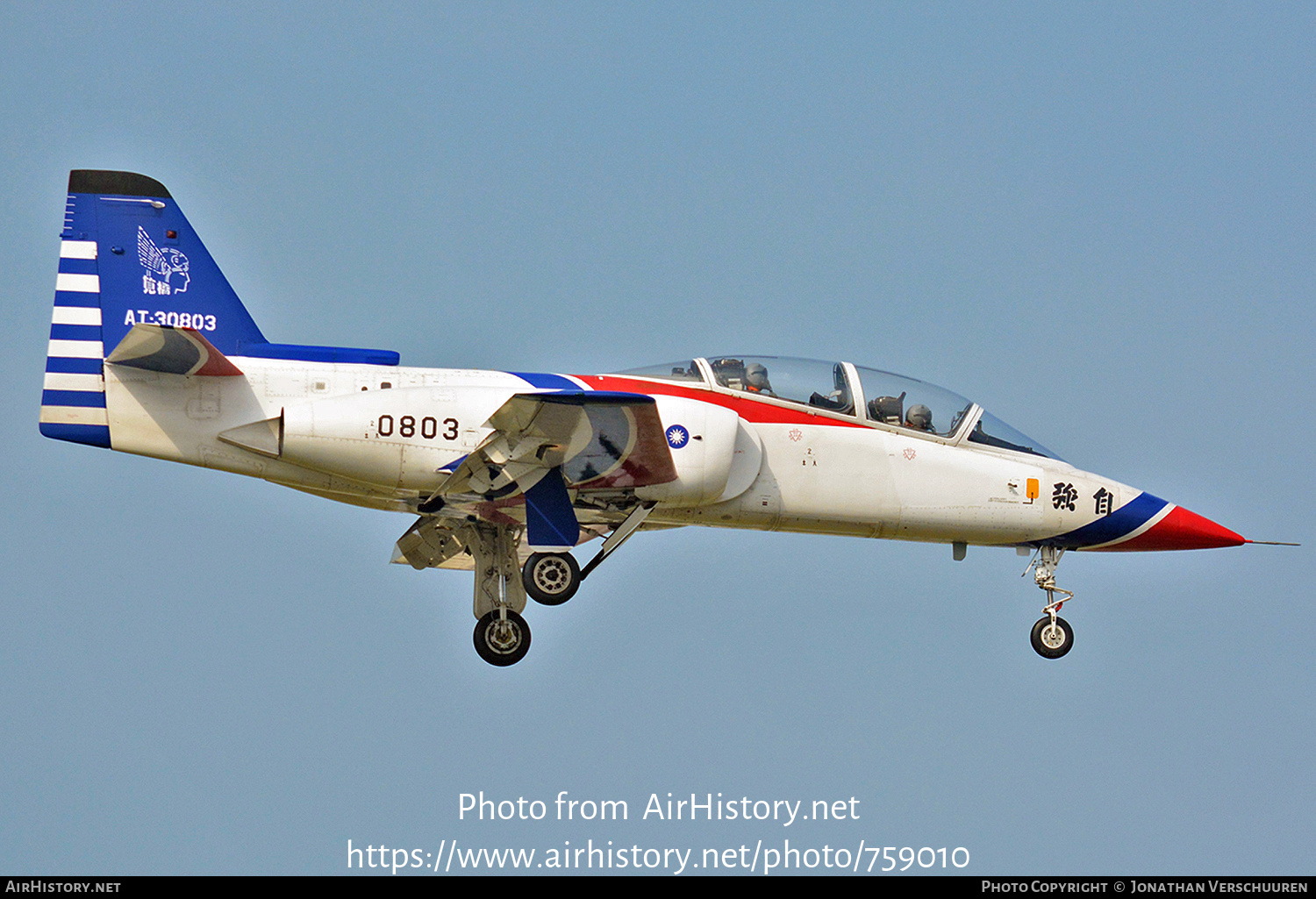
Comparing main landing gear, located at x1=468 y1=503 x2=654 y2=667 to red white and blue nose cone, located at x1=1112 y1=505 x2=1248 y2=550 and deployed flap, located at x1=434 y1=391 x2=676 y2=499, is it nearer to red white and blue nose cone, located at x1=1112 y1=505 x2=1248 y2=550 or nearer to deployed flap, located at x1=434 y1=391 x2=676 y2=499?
deployed flap, located at x1=434 y1=391 x2=676 y2=499

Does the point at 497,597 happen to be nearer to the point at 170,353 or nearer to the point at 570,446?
the point at 570,446

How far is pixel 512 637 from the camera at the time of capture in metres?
19.7

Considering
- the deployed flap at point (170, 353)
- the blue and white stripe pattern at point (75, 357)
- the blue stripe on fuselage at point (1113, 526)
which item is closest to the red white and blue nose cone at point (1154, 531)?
the blue stripe on fuselage at point (1113, 526)

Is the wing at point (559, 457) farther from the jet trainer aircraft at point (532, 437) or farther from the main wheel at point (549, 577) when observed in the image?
the main wheel at point (549, 577)

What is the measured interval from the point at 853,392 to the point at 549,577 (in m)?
4.23

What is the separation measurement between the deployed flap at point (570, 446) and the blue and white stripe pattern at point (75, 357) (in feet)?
12.2

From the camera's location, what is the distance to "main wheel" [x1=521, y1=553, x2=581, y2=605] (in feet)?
59.1

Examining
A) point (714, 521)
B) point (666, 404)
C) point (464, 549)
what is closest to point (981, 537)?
point (714, 521)

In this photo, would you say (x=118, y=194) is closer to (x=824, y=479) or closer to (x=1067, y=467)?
(x=824, y=479)

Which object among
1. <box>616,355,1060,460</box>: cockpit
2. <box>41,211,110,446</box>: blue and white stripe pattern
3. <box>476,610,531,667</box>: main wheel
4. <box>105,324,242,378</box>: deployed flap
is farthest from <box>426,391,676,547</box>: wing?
<box>41,211,110,446</box>: blue and white stripe pattern

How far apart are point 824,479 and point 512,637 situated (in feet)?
13.8

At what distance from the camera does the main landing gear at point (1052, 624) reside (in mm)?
20234

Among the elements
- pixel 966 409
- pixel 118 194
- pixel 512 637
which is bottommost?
pixel 512 637

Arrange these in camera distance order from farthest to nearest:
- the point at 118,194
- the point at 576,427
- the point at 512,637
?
the point at 512,637 < the point at 118,194 < the point at 576,427
